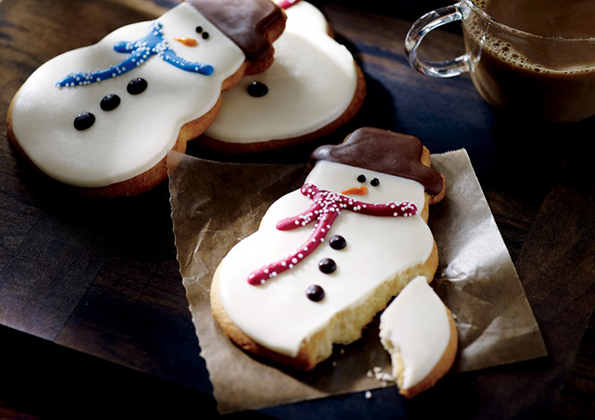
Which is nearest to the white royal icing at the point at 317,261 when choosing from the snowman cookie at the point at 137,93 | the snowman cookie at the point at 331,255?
the snowman cookie at the point at 331,255

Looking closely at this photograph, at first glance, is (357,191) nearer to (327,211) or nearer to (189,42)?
(327,211)

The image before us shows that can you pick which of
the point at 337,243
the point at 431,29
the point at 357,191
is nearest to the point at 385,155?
the point at 357,191

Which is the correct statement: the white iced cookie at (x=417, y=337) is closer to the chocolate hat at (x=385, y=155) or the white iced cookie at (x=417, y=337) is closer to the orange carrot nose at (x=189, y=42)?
the chocolate hat at (x=385, y=155)

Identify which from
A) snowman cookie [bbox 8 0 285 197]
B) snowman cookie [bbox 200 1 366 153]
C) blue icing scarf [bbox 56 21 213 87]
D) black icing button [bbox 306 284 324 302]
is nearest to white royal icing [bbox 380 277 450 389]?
black icing button [bbox 306 284 324 302]

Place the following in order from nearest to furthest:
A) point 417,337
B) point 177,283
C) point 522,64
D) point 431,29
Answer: point 417,337 → point 177,283 → point 522,64 → point 431,29

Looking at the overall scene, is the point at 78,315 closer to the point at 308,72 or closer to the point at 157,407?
the point at 157,407
